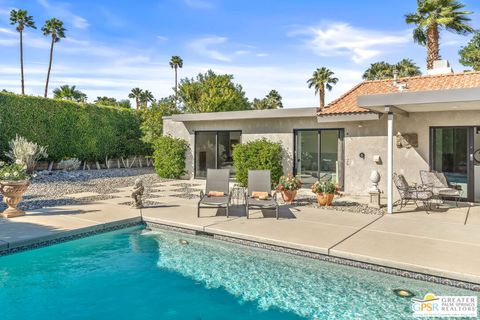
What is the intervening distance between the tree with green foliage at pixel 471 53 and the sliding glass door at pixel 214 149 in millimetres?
23597

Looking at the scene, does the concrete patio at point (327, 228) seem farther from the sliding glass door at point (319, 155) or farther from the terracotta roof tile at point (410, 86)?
the terracotta roof tile at point (410, 86)

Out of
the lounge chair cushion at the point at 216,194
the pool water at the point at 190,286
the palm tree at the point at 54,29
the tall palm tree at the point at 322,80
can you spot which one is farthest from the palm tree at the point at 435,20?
the palm tree at the point at 54,29

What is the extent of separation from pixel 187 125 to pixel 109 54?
6609 millimetres

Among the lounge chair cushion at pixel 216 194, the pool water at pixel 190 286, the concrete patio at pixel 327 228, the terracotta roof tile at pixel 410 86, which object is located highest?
the terracotta roof tile at pixel 410 86

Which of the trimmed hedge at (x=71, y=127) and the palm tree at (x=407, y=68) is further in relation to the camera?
the palm tree at (x=407, y=68)

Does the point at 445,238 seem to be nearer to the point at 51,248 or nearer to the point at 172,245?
the point at 172,245

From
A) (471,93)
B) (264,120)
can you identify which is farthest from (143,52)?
(471,93)

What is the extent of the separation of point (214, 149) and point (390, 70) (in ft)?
82.6

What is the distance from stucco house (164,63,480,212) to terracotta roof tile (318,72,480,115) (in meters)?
0.03

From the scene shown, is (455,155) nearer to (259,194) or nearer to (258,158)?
(259,194)

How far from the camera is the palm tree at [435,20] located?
21.7 metres

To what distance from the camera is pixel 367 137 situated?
11891mm

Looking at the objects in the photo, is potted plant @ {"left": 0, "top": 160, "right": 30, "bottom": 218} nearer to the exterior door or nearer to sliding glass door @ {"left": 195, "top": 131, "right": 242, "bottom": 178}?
sliding glass door @ {"left": 195, "top": 131, "right": 242, "bottom": 178}

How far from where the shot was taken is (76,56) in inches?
862
